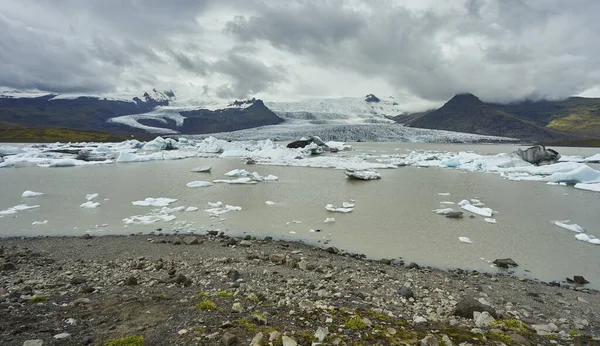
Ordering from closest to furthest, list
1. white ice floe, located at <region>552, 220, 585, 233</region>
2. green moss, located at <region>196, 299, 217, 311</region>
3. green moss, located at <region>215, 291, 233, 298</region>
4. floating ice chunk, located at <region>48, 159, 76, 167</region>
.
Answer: green moss, located at <region>196, 299, 217, 311</region> < green moss, located at <region>215, 291, 233, 298</region> < white ice floe, located at <region>552, 220, 585, 233</region> < floating ice chunk, located at <region>48, 159, 76, 167</region>

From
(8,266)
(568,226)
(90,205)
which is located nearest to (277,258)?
(8,266)

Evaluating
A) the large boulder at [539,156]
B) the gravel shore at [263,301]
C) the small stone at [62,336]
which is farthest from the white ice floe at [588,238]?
the large boulder at [539,156]

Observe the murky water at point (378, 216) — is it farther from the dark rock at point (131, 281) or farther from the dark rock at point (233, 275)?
the dark rock at point (131, 281)

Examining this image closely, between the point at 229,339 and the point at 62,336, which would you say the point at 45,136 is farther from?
the point at 229,339

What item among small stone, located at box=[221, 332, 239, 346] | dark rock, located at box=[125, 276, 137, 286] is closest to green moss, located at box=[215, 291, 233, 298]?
small stone, located at box=[221, 332, 239, 346]

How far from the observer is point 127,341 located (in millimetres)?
3439

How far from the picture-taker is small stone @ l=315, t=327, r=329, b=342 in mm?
3480

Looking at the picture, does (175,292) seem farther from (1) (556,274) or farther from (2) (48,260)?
(1) (556,274)

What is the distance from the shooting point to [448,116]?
180 m

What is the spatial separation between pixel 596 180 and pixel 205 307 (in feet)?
80.5

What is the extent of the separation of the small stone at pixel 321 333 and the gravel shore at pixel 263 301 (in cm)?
1

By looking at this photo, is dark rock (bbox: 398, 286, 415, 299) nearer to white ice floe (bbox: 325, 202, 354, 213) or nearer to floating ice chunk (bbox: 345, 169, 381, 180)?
white ice floe (bbox: 325, 202, 354, 213)

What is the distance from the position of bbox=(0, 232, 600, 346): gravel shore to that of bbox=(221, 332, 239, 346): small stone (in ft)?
0.06

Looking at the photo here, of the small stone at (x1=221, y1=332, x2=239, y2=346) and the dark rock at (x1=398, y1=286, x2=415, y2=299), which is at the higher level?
the small stone at (x1=221, y1=332, x2=239, y2=346)
